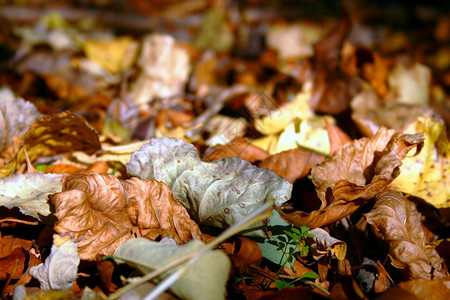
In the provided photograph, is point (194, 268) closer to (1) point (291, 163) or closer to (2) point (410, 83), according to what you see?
(1) point (291, 163)

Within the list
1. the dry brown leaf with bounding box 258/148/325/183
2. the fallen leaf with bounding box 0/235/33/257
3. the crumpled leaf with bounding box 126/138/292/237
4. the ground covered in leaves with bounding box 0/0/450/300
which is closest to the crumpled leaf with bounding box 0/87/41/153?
the ground covered in leaves with bounding box 0/0/450/300

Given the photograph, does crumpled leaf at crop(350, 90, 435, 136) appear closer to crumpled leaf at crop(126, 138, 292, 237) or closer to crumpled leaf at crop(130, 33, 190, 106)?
crumpled leaf at crop(126, 138, 292, 237)

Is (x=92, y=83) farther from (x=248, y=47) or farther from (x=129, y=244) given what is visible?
(x=129, y=244)

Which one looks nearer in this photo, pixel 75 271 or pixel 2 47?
pixel 75 271

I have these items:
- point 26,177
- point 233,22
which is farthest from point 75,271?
point 233,22

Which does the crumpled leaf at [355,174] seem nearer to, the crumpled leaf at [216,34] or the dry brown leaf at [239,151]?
the dry brown leaf at [239,151]

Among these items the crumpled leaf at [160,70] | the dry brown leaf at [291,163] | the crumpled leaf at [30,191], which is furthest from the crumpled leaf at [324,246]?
the crumpled leaf at [160,70]

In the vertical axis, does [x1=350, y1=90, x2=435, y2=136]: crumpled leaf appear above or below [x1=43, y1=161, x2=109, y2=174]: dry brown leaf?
above
